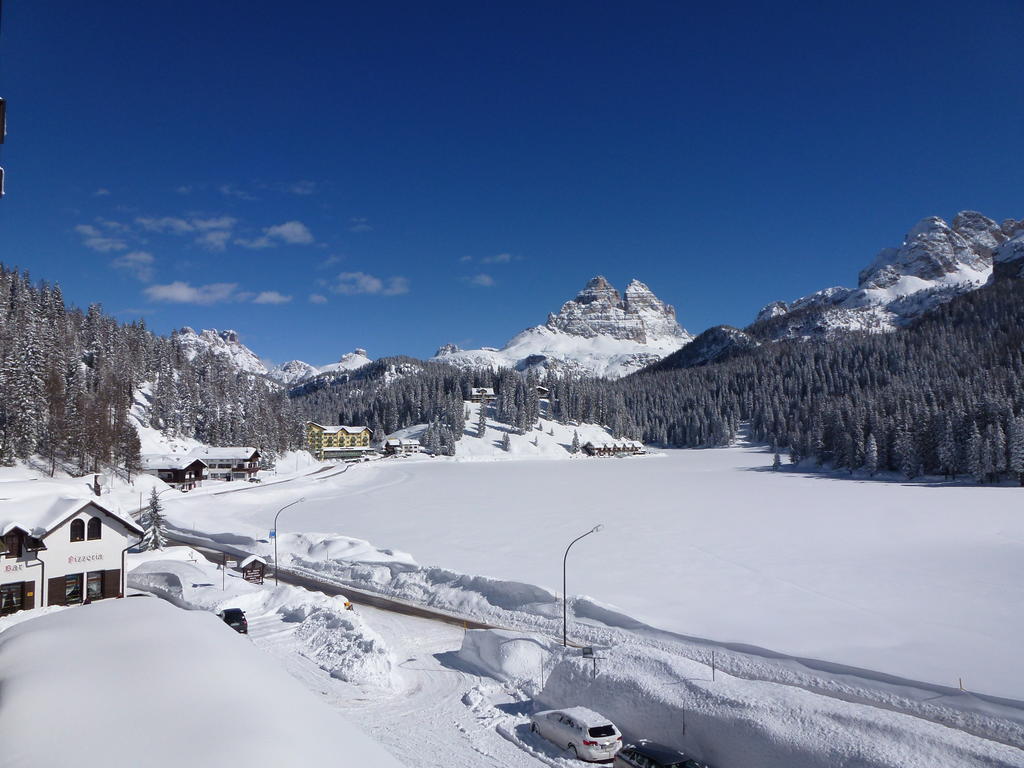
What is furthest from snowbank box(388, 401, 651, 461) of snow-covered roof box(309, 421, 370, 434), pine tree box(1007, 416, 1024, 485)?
pine tree box(1007, 416, 1024, 485)

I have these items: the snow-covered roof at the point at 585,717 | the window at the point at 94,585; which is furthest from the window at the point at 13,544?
the snow-covered roof at the point at 585,717

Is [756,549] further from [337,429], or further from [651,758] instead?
Result: [337,429]

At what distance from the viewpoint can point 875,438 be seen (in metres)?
120

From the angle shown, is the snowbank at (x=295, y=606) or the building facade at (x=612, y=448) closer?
the snowbank at (x=295, y=606)

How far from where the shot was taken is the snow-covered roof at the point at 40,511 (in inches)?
1017

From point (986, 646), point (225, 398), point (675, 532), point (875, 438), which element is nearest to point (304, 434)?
point (225, 398)

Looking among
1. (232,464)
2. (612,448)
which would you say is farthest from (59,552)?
(612,448)

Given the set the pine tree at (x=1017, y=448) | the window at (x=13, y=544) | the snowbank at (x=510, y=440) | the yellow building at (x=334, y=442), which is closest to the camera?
the window at (x=13, y=544)

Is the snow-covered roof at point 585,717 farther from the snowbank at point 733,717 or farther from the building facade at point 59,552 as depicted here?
the building facade at point 59,552

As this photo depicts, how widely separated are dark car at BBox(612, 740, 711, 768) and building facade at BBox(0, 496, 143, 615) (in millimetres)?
25244

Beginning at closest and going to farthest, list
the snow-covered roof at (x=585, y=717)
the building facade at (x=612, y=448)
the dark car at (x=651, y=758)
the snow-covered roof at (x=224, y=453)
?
the dark car at (x=651, y=758) → the snow-covered roof at (x=585, y=717) → the snow-covered roof at (x=224, y=453) → the building facade at (x=612, y=448)

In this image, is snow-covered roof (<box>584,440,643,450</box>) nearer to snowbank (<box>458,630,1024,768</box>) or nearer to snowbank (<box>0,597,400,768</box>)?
snowbank (<box>458,630,1024,768</box>)

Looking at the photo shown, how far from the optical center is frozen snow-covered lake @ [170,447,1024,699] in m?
26.9

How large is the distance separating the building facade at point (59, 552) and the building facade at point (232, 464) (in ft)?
252
